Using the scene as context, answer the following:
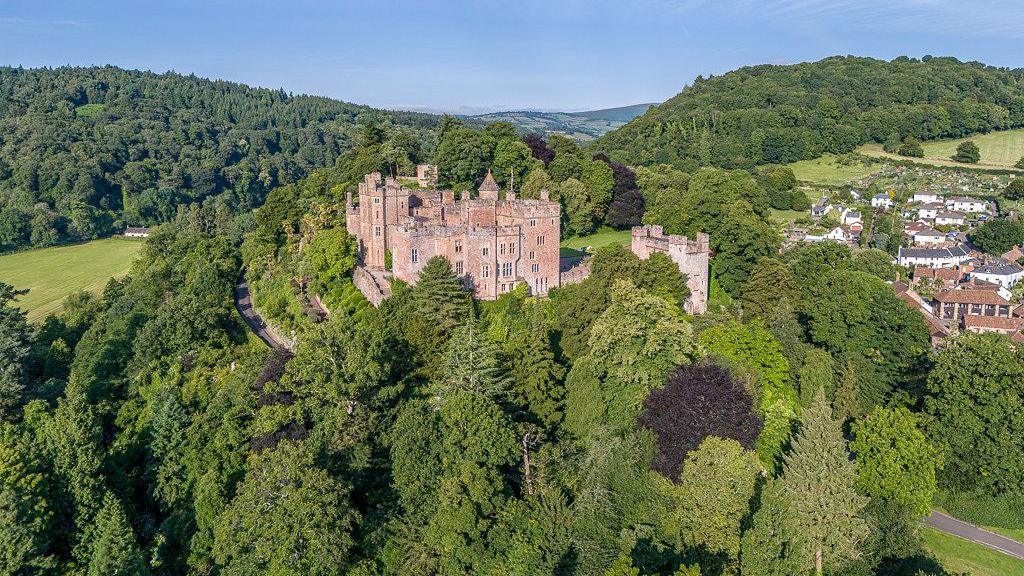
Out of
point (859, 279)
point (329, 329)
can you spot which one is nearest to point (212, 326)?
point (329, 329)

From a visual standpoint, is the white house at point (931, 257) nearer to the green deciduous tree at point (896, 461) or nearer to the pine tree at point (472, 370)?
the green deciduous tree at point (896, 461)

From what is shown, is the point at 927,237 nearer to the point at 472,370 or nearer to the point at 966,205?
the point at 966,205

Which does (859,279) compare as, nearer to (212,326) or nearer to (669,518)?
(669,518)

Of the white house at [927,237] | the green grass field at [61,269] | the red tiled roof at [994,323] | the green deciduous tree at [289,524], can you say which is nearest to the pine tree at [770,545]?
the green deciduous tree at [289,524]

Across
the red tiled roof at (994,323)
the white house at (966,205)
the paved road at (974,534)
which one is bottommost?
the paved road at (974,534)

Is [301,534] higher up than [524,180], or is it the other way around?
[524,180]

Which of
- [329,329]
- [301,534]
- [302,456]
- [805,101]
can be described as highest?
[805,101]
